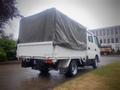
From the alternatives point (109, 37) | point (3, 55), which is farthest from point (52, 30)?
point (109, 37)

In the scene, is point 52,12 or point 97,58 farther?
point 97,58

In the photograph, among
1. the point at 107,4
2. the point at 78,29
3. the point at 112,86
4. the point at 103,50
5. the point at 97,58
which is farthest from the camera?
the point at 103,50

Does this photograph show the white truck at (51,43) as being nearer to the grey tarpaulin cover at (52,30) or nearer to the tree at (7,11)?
the grey tarpaulin cover at (52,30)

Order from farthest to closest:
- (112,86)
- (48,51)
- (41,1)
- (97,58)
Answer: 1. (41,1)
2. (97,58)
3. (48,51)
4. (112,86)

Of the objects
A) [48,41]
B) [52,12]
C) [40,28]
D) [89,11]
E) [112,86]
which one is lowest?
[112,86]

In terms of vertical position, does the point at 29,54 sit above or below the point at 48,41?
below

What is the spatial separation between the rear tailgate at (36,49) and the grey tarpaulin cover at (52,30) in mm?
219

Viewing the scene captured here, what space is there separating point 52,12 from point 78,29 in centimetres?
227

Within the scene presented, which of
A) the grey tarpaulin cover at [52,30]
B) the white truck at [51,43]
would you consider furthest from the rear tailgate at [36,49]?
the grey tarpaulin cover at [52,30]

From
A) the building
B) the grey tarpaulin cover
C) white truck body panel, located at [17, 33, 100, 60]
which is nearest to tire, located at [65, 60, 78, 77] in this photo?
white truck body panel, located at [17, 33, 100, 60]

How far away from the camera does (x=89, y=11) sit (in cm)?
1545

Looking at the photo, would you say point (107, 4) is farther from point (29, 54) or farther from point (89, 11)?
point (29, 54)

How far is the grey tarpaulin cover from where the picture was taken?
25.9 feet

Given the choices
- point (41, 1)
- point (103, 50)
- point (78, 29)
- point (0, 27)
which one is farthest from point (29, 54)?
point (103, 50)
